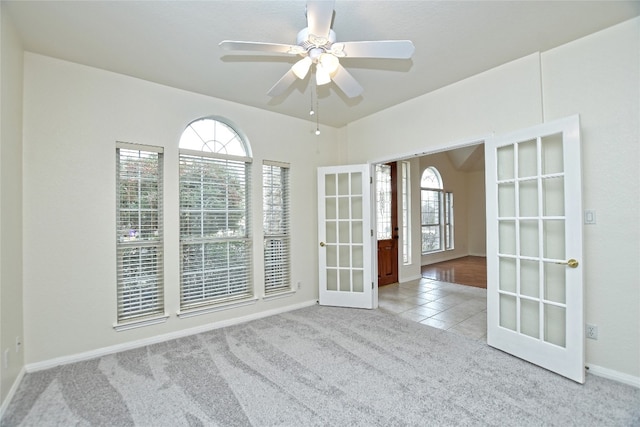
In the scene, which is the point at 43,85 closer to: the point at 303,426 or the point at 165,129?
the point at 165,129

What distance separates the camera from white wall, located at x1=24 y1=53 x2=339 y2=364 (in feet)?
8.30

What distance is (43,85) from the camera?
8.46 feet

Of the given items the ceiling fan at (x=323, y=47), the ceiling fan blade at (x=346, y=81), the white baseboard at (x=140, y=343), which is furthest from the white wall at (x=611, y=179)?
the white baseboard at (x=140, y=343)

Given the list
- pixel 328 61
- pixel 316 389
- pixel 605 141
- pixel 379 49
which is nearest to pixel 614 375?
pixel 605 141

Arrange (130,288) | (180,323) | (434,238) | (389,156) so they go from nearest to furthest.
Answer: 1. (130,288)
2. (180,323)
3. (389,156)
4. (434,238)

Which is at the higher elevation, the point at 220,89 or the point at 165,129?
the point at 220,89

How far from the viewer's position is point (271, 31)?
90.2 inches

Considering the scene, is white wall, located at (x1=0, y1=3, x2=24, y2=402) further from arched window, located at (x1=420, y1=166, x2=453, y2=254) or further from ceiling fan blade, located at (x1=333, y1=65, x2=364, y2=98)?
arched window, located at (x1=420, y1=166, x2=453, y2=254)

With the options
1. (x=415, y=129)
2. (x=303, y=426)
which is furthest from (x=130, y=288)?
(x=415, y=129)

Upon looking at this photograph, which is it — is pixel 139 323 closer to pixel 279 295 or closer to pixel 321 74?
pixel 279 295

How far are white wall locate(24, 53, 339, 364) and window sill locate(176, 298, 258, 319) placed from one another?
6cm

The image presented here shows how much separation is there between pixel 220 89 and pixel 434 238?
7.00 metres

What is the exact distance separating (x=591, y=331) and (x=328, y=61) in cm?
303

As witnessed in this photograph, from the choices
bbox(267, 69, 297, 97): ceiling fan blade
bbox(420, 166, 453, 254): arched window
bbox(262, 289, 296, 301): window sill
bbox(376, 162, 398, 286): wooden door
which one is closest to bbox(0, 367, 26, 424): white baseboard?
bbox(262, 289, 296, 301): window sill
